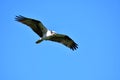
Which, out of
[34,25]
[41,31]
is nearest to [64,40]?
[41,31]

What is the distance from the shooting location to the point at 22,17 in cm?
1753

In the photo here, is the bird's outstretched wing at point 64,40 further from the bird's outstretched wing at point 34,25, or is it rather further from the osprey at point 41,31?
the bird's outstretched wing at point 34,25

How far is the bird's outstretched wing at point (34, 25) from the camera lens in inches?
685

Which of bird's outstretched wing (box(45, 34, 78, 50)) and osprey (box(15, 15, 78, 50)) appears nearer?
osprey (box(15, 15, 78, 50))

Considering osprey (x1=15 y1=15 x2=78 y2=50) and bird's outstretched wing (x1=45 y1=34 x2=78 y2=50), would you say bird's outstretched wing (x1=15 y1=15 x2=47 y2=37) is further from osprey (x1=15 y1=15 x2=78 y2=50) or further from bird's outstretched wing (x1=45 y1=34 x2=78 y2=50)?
bird's outstretched wing (x1=45 y1=34 x2=78 y2=50)

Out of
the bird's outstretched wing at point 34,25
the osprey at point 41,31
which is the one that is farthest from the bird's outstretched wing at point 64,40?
the bird's outstretched wing at point 34,25

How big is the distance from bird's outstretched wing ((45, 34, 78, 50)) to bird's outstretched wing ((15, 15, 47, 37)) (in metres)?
0.60

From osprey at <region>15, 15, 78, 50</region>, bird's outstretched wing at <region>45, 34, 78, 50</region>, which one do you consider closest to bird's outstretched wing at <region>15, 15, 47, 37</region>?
osprey at <region>15, 15, 78, 50</region>

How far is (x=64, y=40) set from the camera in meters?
18.5

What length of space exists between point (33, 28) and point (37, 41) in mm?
1194

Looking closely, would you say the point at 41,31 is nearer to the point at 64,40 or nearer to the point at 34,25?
the point at 34,25

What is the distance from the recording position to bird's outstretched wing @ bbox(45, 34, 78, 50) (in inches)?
699

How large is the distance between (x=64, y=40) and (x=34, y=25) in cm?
225

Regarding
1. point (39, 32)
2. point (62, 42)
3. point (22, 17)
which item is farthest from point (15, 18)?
point (62, 42)
